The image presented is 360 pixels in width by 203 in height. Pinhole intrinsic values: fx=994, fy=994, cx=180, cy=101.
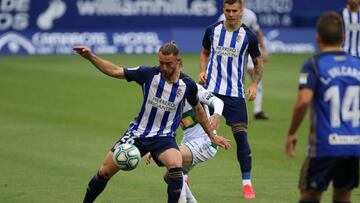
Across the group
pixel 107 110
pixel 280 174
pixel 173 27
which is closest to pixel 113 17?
pixel 173 27

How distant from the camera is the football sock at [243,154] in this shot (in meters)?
11.9

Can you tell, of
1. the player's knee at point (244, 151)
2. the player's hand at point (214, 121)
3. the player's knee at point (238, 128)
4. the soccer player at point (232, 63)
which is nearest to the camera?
the player's hand at point (214, 121)

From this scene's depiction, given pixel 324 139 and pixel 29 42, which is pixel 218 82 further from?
pixel 29 42

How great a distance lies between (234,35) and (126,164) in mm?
3255

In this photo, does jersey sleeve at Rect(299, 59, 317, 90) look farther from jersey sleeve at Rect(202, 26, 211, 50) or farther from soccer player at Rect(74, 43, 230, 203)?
jersey sleeve at Rect(202, 26, 211, 50)

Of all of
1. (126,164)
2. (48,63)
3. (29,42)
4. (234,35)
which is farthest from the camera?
(29,42)

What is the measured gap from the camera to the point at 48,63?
2859 centimetres

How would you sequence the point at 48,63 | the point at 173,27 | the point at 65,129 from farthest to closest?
the point at 173,27
the point at 48,63
the point at 65,129

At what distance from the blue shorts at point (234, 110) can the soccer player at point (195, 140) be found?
1.09m

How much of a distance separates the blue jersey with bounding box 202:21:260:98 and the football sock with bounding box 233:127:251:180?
0.64 m

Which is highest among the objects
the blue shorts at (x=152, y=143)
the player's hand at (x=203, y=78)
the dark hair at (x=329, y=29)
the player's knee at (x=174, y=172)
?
the dark hair at (x=329, y=29)

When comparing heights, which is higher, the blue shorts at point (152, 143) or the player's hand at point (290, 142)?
the player's hand at point (290, 142)

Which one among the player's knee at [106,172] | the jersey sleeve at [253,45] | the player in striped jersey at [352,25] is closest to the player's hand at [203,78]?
the jersey sleeve at [253,45]

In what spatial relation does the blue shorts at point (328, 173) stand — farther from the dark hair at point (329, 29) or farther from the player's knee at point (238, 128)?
the player's knee at point (238, 128)
